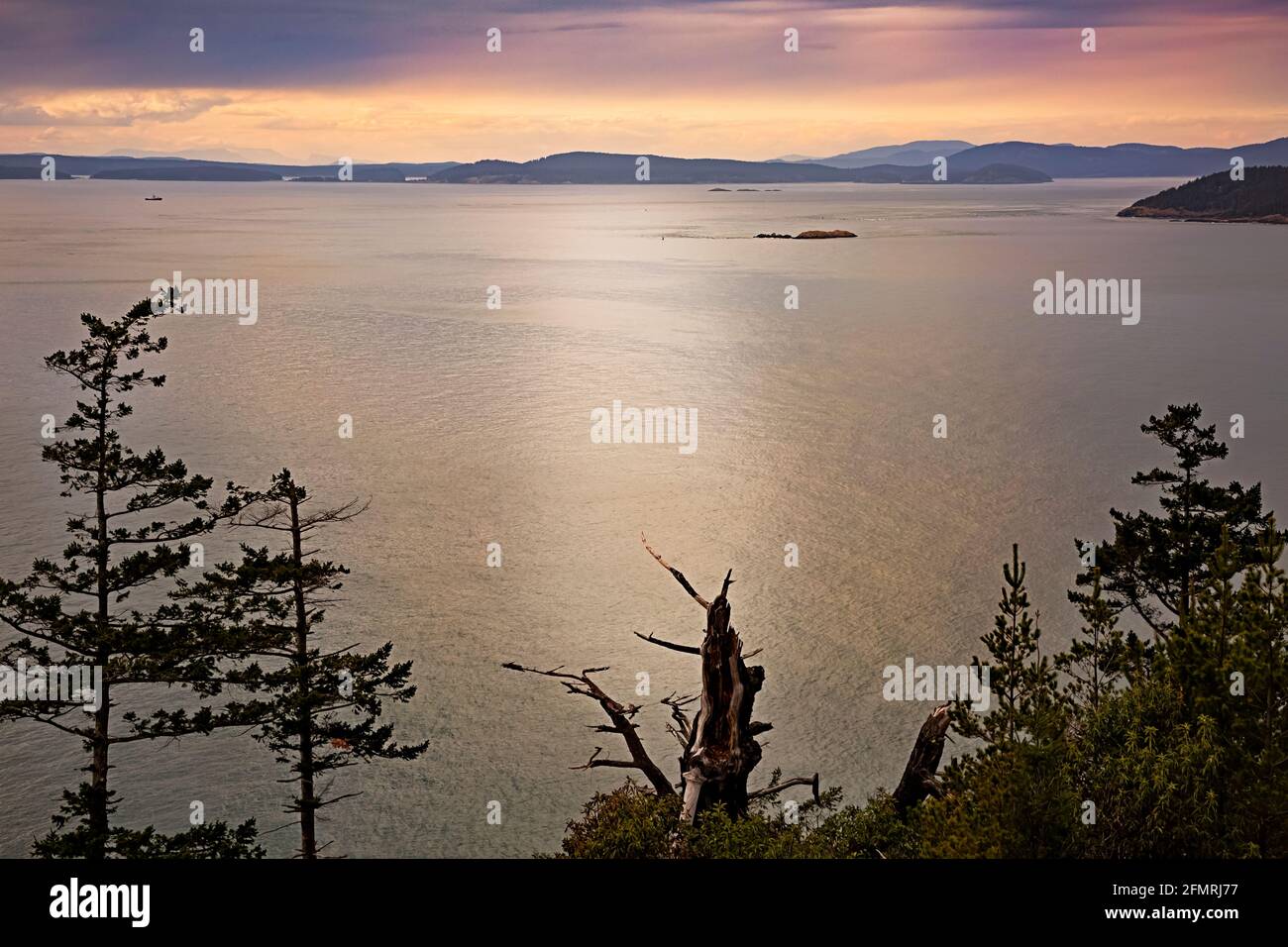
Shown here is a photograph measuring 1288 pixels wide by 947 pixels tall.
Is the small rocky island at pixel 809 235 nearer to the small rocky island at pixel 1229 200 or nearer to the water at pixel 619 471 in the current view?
the water at pixel 619 471

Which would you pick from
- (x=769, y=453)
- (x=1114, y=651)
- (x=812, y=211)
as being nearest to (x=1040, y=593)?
(x=1114, y=651)

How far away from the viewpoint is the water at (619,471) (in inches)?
800

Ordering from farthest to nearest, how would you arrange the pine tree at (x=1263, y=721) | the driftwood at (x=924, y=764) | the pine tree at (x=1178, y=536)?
A: 1. the pine tree at (x=1178, y=536)
2. the driftwood at (x=924, y=764)
3. the pine tree at (x=1263, y=721)

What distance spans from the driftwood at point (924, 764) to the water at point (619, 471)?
512 centimetres

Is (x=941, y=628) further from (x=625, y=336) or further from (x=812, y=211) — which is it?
(x=812, y=211)

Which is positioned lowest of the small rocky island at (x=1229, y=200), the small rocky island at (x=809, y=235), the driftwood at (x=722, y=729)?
the driftwood at (x=722, y=729)

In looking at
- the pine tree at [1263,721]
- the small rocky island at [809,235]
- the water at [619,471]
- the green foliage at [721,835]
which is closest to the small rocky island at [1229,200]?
the small rocky island at [809,235]

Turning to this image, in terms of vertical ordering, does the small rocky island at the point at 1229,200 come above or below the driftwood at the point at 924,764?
above

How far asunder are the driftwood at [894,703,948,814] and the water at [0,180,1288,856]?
5120 mm

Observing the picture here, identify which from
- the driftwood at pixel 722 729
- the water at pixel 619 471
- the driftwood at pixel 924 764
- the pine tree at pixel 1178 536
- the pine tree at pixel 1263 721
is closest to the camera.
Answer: the pine tree at pixel 1263 721

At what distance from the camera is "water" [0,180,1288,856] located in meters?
20.3

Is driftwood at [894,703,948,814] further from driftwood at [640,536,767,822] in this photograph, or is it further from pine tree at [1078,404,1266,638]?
pine tree at [1078,404,1266,638]
